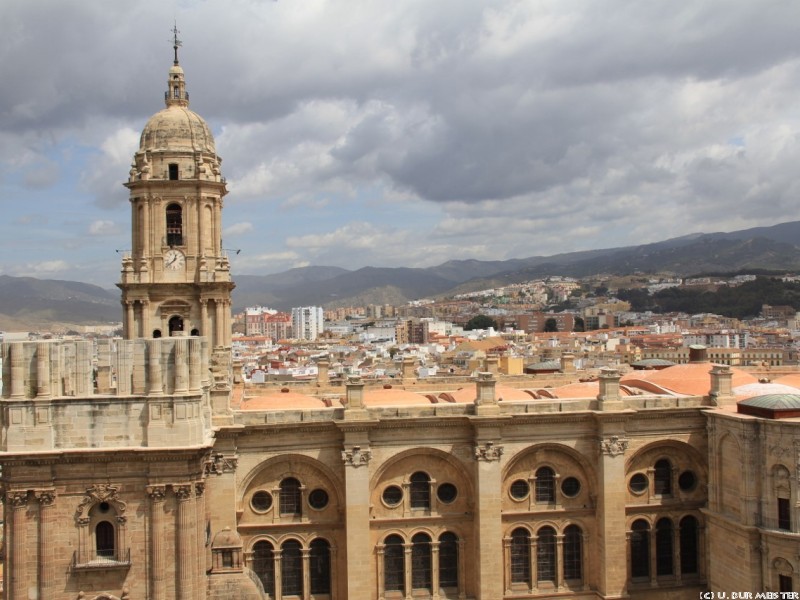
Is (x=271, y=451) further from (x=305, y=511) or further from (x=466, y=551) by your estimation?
(x=466, y=551)

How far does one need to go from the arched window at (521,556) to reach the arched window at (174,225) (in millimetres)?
17145

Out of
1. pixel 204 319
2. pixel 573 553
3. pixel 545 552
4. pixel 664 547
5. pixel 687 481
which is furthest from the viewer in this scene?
pixel 204 319

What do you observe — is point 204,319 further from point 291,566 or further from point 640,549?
point 640,549

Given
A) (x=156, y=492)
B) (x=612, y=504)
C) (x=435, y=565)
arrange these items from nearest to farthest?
(x=156, y=492) → (x=435, y=565) → (x=612, y=504)

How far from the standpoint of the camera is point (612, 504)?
98.1 feet

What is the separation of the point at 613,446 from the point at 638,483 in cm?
220

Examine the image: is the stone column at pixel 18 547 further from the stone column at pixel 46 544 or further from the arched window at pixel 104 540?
the arched window at pixel 104 540

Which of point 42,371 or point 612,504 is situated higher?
point 42,371

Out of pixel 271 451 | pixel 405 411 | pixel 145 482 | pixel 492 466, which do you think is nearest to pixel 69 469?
pixel 145 482

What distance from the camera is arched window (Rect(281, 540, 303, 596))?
95.9ft

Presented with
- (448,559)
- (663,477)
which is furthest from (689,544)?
(448,559)

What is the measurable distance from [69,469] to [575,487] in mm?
17150

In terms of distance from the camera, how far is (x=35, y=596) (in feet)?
72.9

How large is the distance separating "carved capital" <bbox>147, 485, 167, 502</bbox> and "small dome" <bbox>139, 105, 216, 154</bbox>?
53.1 feet
